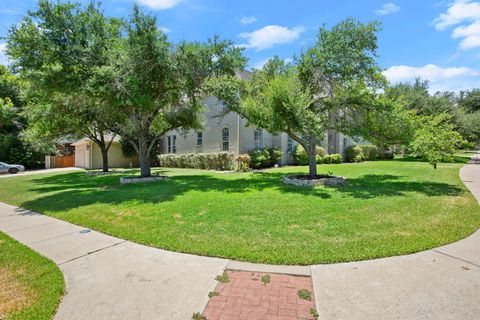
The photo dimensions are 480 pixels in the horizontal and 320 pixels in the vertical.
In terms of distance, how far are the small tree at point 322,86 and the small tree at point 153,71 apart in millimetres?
2434

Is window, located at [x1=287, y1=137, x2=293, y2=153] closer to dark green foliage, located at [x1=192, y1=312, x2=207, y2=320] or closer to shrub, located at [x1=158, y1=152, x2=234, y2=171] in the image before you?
shrub, located at [x1=158, y1=152, x2=234, y2=171]

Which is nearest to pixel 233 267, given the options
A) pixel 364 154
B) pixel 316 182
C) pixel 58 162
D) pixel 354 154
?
pixel 316 182

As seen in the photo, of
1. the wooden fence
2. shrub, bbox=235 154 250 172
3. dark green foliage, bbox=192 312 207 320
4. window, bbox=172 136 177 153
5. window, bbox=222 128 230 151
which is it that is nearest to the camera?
dark green foliage, bbox=192 312 207 320

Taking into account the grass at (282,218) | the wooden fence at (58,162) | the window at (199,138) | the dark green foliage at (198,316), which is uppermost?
the window at (199,138)

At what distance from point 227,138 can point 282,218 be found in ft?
50.4

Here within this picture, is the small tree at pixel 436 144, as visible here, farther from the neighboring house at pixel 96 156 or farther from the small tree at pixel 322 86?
the neighboring house at pixel 96 156

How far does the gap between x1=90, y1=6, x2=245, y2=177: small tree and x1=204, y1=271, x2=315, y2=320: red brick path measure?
9.58 m

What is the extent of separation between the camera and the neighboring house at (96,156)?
88.3 feet

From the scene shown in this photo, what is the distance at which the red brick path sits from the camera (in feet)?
9.66

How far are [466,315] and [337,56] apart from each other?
10189 millimetres

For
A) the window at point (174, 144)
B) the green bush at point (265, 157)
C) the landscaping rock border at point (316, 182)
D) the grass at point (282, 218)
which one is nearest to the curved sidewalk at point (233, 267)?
the grass at point (282, 218)

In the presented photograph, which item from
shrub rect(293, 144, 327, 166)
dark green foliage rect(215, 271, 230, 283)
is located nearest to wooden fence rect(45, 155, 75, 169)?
shrub rect(293, 144, 327, 166)

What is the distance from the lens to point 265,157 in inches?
811

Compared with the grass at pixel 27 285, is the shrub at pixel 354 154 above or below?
above
